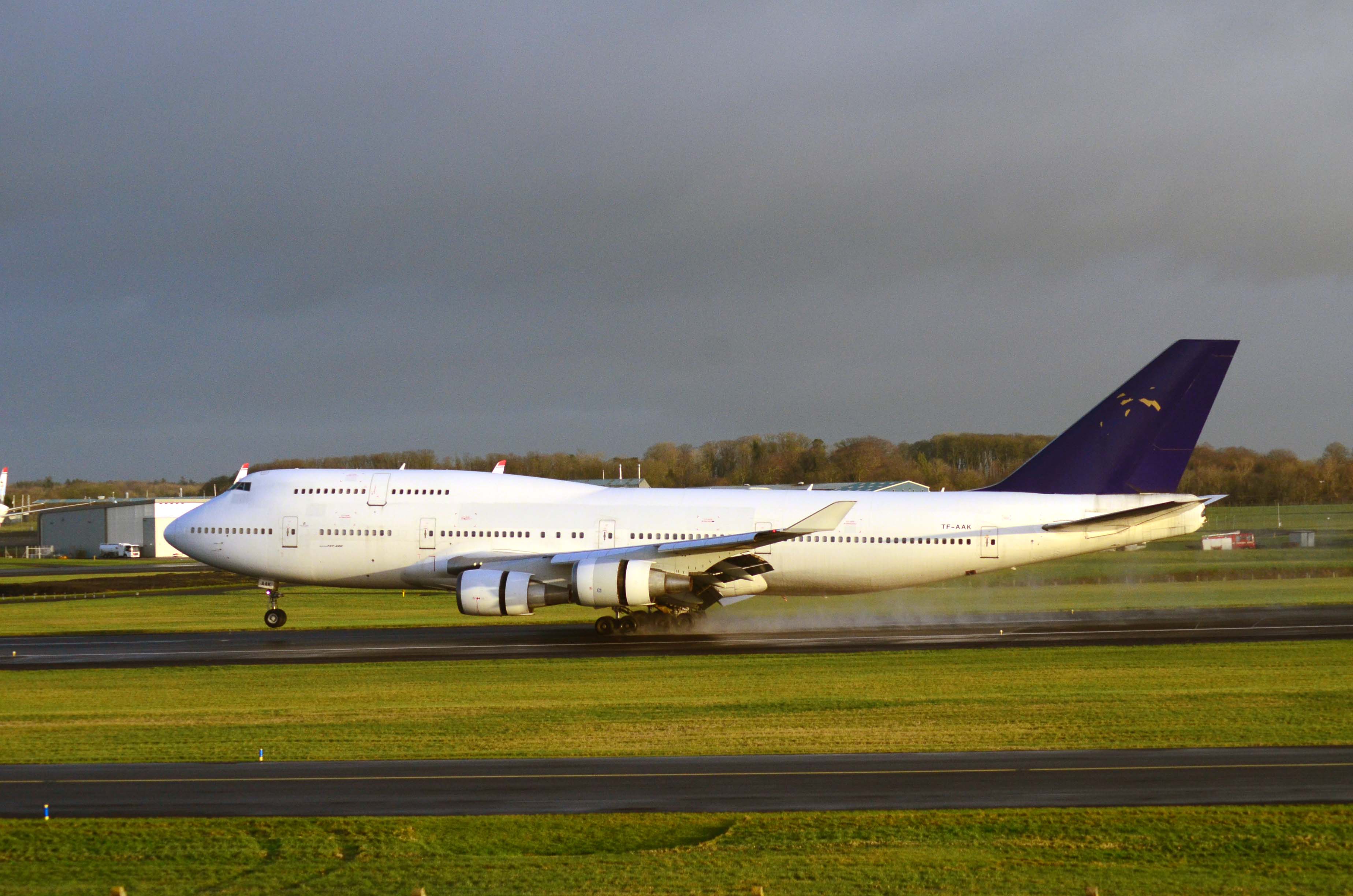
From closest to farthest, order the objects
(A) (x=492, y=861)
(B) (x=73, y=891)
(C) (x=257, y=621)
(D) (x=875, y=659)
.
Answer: (B) (x=73, y=891) → (A) (x=492, y=861) → (D) (x=875, y=659) → (C) (x=257, y=621)

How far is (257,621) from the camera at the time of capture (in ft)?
125

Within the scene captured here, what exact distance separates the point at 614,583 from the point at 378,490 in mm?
8213

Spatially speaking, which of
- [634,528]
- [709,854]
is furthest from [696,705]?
→ [634,528]

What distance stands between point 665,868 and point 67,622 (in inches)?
1376

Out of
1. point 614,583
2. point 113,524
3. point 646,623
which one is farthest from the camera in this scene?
point 113,524

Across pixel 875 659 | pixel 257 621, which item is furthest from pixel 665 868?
pixel 257 621

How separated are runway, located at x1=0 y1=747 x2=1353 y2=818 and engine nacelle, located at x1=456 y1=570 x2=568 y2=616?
609 inches

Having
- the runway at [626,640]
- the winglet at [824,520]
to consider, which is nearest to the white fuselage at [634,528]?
the runway at [626,640]

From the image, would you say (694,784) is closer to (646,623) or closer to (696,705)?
(696,705)

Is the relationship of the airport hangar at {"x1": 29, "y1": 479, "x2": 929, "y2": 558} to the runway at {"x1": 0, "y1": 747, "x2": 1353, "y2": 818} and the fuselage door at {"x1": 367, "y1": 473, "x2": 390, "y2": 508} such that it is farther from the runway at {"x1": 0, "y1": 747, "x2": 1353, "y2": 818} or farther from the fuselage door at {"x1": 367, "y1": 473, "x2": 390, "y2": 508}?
the runway at {"x1": 0, "y1": 747, "x2": 1353, "y2": 818}

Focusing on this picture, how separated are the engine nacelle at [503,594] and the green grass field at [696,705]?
15.1 feet

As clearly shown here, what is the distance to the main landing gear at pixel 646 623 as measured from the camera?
103 feet

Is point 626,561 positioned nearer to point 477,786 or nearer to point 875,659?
point 875,659

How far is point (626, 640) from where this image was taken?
30.4 meters
